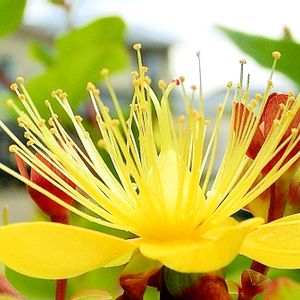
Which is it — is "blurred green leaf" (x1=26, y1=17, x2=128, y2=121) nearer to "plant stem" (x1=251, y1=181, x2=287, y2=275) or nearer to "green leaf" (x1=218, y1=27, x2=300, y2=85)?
"green leaf" (x1=218, y1=27, x2=300, y2=85)

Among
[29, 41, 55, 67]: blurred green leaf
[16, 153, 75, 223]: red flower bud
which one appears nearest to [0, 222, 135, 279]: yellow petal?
[16, 153, 75, 223]: red flower bud

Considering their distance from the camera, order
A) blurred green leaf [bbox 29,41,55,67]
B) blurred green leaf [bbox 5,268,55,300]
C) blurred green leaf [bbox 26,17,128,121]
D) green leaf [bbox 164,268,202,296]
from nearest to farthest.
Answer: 1. green leaf [bbox 164,268,202,296]
2. blurred green leaf [bbox 5,268,55,300]
3. blurred green leaf [bbox 26,17,128,121]
4. blurred green leaf [bbox 29,41,55,67]

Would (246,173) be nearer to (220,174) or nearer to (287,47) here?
(220,174)

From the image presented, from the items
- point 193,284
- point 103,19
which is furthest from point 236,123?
point 103,19

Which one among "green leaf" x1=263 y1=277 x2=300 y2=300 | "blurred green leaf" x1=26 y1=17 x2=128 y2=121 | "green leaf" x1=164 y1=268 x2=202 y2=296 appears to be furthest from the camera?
"blurred green leaf" x1=26 y1=17 x2=128 y2=121

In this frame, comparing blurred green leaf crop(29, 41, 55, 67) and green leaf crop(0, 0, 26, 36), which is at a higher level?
green leaf crop(0, 0, 26, 36)

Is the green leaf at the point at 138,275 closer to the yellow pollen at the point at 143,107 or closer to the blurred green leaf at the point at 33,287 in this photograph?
the yellow pollen at the point at 143,107

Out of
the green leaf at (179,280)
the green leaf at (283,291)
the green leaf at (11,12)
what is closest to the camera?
the green leaf at (283,291)

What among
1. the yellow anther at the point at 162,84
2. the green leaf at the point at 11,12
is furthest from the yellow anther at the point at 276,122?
the green leaf at the point at 11,12
